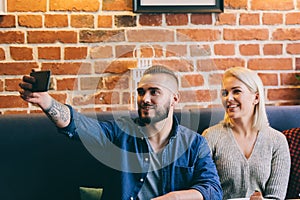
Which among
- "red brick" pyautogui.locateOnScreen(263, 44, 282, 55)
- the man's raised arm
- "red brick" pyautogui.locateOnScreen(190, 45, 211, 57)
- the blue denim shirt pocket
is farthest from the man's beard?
"red brick" pyautogui.locateOnScreen(263, 44, 282, 55)

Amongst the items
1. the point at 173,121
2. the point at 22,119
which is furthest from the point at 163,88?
the point at 22,119

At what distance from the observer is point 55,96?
2592mm

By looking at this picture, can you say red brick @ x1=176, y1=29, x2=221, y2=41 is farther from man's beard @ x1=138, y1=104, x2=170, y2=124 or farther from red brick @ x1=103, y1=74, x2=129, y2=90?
man's beard @ x1=138, y1=104, x2=170, y2=124

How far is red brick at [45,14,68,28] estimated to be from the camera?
Result: 2.56m

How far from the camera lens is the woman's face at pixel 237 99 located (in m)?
2.25

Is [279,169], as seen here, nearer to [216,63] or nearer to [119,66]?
[216,63]

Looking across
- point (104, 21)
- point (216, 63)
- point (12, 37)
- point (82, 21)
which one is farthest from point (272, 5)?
point (12, 37)

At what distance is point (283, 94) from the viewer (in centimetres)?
278

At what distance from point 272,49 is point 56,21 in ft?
3.61

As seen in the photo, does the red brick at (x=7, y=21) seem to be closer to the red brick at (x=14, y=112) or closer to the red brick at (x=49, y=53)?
the red brick at (x=49, y=53)

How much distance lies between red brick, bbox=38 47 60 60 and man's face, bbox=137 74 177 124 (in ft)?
2.49

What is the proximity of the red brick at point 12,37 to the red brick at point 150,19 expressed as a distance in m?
0.58

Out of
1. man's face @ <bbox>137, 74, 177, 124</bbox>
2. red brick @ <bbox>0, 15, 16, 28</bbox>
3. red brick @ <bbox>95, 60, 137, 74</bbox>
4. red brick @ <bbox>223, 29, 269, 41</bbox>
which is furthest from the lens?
red brick @ <bbox>223, 29, 269, 41</bbox>

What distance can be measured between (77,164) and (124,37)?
27.0 inches
